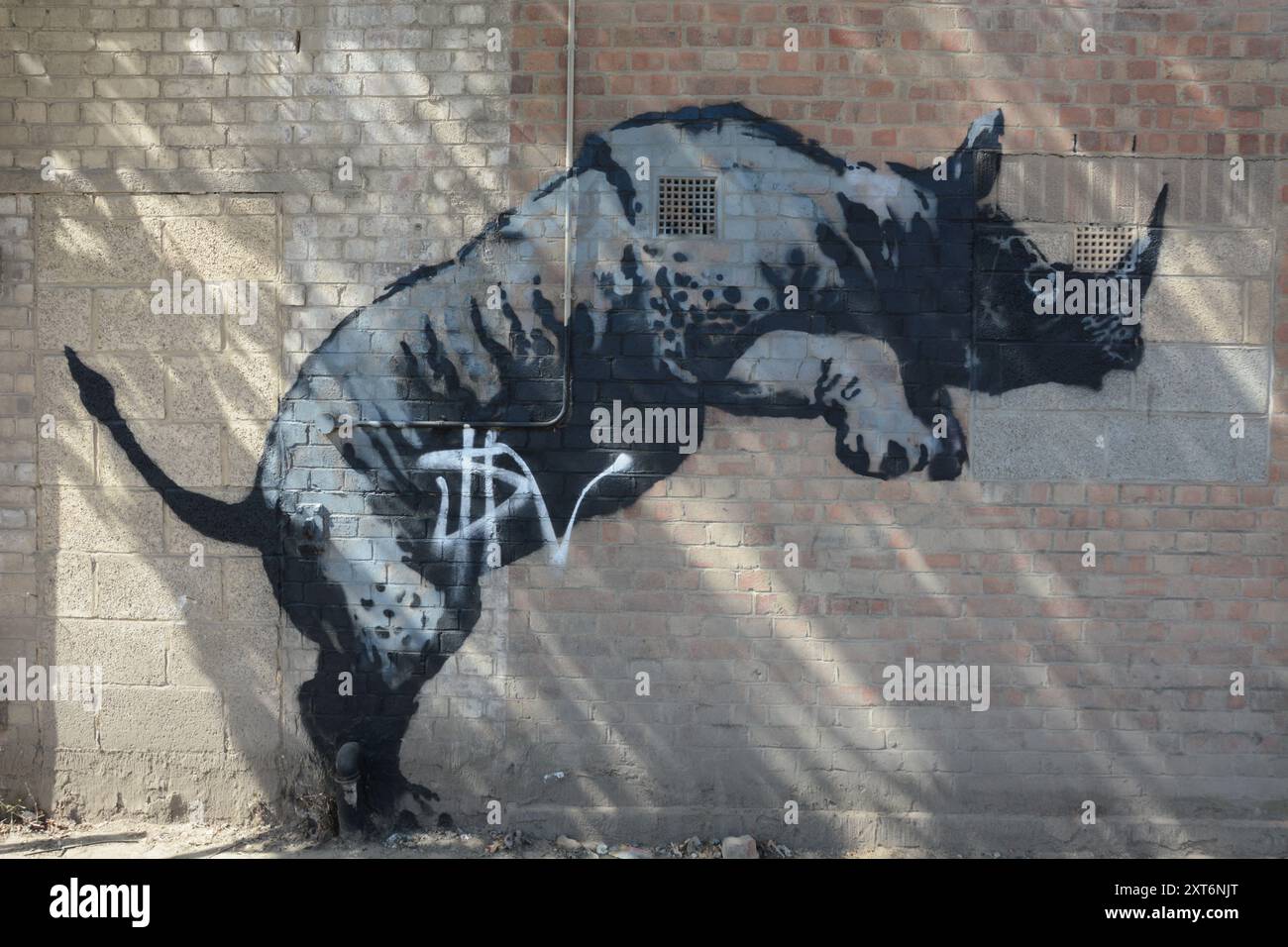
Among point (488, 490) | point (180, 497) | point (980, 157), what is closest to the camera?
point (980, 157)

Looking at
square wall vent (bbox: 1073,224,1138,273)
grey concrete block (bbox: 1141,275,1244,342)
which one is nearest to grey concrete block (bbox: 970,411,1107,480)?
grey concrete block (bbox: 1141,275,1244,342)

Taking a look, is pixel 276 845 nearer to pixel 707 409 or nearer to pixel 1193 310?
pixel 707 409

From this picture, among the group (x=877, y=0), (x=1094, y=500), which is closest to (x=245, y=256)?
(x=877, y=0)

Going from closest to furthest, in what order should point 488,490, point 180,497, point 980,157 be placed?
point 980,157 → point 488,490 → point 180,497

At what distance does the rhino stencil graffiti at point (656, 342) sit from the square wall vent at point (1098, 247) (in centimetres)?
4

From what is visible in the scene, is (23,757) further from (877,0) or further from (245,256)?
(877,0)

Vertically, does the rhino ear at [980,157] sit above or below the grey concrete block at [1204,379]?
above

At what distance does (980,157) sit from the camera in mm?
3832

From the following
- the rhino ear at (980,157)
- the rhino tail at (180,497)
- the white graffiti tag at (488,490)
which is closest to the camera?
the rhino ear at (980,157)

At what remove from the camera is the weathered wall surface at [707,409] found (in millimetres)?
3834

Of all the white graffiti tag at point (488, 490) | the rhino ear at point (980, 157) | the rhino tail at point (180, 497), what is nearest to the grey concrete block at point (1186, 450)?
the rhino ear at point (980, 157)

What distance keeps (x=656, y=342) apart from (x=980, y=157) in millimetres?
1586

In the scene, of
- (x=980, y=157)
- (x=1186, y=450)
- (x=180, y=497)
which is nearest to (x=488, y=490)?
(x=180, y=497)

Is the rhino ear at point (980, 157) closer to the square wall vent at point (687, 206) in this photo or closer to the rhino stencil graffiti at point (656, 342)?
the rhino stencil graffiti at point (656, 342)
